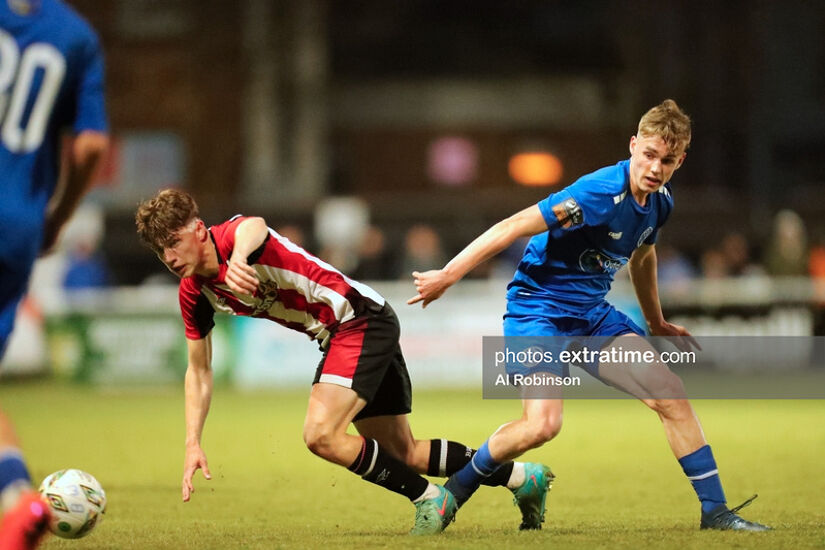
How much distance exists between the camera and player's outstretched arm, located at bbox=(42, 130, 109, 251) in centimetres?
416

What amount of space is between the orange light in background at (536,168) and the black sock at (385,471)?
23416mm

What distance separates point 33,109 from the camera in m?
4.07

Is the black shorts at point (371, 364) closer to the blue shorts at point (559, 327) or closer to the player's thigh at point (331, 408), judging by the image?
the player's thigh at point (331, 408)

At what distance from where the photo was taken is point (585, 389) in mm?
14117

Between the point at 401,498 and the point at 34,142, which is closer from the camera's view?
the point at 34,142

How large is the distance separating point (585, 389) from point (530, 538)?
8565 mm

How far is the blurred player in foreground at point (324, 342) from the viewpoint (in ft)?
17.9

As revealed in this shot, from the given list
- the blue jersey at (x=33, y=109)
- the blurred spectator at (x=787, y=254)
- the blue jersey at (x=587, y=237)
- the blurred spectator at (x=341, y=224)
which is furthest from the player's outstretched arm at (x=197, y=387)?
the blurred spectator at (x=341, y=224)

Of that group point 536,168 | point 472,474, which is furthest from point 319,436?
point 536,168

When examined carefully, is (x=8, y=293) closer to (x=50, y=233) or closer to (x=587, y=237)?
(x=50, y=233)

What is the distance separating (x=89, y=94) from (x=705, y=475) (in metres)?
3.25

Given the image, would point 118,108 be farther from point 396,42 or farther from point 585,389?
point 585,389

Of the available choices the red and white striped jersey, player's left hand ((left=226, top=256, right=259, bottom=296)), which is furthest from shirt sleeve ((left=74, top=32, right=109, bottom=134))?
the red and white striped jersey

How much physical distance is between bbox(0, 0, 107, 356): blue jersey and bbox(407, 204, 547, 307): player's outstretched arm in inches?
66.4
